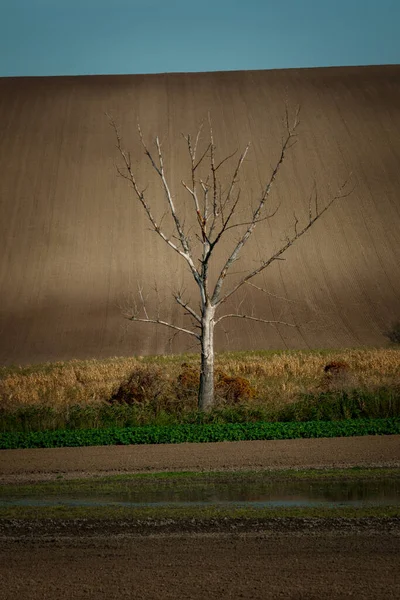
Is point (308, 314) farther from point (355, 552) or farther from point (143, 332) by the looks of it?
point (355, 552)

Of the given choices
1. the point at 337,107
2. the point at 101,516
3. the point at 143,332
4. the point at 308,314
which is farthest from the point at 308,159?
the point at 101,516

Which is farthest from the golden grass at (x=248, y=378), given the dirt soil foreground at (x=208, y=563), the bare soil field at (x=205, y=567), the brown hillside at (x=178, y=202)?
the brown hillside at (x=178, y=202)

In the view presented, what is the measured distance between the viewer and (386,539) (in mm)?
8758

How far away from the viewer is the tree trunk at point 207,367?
1888 cm

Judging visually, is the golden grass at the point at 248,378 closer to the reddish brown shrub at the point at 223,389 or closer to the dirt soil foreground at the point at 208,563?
the reddish brown shrub at the point at 223,389

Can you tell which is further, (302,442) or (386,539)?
(302,442)

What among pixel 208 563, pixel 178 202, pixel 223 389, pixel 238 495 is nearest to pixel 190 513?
pixel 238 495

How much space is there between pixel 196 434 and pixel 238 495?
4.96 meters

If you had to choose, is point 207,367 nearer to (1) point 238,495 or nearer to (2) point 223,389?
(2) point 223,389

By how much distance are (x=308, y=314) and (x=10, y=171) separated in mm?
26193

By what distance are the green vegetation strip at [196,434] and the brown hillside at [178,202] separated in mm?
34119

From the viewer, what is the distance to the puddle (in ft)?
35.3

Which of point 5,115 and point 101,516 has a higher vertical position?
point 5,115

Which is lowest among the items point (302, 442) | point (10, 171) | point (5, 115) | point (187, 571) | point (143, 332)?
point (187, 571)
